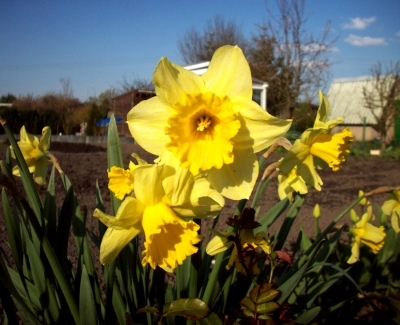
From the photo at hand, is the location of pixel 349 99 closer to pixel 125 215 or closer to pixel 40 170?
pixel 40 170

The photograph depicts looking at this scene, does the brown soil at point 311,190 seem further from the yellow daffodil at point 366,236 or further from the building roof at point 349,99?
the building roof at point 349,99

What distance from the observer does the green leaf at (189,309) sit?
79cm

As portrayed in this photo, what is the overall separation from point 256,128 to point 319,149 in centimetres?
27

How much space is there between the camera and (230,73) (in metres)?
0.83

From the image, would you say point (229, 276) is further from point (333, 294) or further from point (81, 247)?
point (333, 294)

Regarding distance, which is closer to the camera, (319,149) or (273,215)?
(319,149)

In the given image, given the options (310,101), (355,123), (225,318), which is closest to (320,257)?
(225,318)

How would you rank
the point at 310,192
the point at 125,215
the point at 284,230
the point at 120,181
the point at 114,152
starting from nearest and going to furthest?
the point at 125,215 → the point at 120,181 → the point at 114,152 → the point at 284,230 → the point at 310,192

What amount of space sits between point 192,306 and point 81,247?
637mm

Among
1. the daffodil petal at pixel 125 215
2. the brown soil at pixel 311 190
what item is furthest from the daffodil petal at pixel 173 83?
the brown soil at pixel 311 190

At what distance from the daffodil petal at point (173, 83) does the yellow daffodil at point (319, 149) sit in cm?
32

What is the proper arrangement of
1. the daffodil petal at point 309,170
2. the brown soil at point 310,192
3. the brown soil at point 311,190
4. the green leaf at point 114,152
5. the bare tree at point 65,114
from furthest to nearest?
the bare tree at point 65,114
the brown soil at point 311,190
the brown soil at point 310,192
the green leaf at point 114,152
the daffodil petal at point 309,170

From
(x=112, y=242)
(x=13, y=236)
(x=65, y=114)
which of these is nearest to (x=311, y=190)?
(x=13, y=236)

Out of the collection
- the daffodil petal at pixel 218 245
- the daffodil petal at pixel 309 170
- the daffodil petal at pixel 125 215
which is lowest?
the daffodil petal at pixel 218 245
